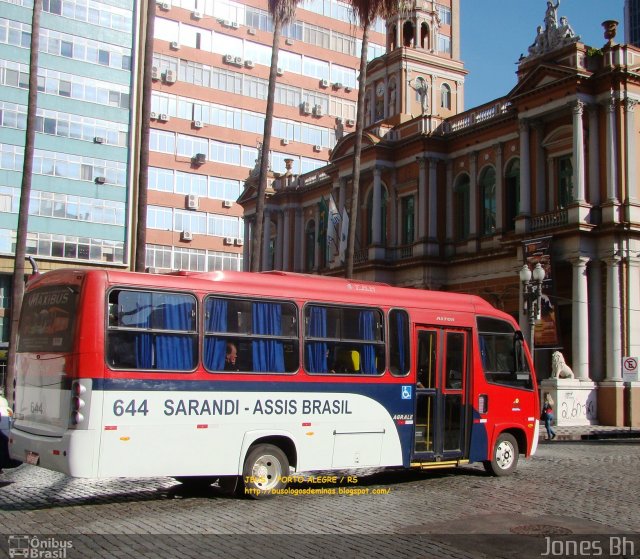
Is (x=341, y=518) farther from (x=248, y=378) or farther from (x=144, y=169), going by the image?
(x=144, y=169)

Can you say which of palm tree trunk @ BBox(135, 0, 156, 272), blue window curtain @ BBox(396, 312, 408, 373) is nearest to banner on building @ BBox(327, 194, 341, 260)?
palm tree trunk @ BBox(135, 0, 156, 272)

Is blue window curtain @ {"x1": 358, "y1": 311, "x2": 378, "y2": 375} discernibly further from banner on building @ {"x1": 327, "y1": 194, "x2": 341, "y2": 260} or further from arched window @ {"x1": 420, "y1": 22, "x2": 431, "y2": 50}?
arched window @ {"x1": 420, "y1": 22, "x2": 431, "y2": 50}

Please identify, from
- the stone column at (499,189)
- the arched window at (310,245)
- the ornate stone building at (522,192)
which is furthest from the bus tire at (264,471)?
the arched window at (310,245)

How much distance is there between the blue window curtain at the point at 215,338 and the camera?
39.1 feet

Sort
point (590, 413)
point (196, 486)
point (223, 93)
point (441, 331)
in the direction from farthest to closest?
point (223, 93)
point (590, 413)
point (441, 331)
point (196, 486)

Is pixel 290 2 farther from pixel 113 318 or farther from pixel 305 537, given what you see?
pixel 305 537

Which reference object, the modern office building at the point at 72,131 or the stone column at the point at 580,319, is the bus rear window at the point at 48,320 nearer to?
the stone column at the point at 580,319

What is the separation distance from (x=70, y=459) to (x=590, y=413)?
24.8m

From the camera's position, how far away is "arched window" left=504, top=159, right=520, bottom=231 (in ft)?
121

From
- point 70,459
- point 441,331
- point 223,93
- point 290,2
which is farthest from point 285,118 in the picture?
point 70,459

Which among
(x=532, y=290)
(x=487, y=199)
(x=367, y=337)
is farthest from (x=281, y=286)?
(x=487, y=199)

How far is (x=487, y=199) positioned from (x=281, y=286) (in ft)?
91.0

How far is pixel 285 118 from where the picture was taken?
62.1 m

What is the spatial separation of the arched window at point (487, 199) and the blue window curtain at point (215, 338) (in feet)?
91.6
